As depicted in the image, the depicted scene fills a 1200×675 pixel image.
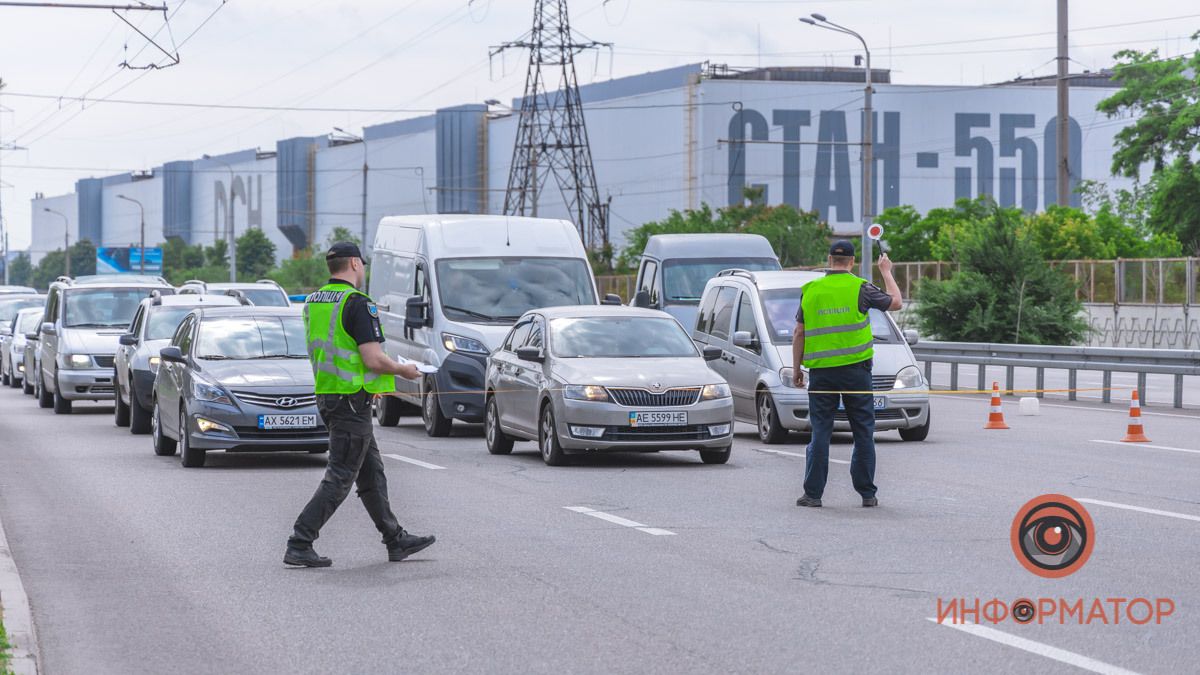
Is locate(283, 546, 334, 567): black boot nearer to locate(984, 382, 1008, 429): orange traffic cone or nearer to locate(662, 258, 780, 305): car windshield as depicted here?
locate(984, 382, 1008, 429): orange traffic cone

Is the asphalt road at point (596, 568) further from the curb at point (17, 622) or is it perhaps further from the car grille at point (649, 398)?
the car grille at point (649, 398)

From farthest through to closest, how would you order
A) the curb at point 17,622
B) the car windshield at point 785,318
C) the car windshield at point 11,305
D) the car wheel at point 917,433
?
the car windshield at point 11,305 → the car windshield at point 785,318 → the car wheel at point 917,433 → the curb at point 17,622

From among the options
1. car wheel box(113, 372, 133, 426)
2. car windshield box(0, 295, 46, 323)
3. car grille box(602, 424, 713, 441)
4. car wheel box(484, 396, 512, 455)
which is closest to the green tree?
car windshield box(0, 295, 46, 323)

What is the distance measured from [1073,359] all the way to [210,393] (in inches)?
585

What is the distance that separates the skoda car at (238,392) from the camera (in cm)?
1642

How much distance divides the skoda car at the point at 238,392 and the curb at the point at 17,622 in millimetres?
6211

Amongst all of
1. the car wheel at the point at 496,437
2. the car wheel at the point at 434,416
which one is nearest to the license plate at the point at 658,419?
the car wheel at the point at 496,437

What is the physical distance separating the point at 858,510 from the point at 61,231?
7335 inches

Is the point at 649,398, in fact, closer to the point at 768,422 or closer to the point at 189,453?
the point at 768,422

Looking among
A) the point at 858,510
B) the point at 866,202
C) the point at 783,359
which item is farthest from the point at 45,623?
the point at 866,202

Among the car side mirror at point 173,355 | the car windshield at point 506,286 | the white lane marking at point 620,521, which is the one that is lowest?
the white lane marking at point 620,521

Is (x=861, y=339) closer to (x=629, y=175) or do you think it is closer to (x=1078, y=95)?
(x=629, y=175)

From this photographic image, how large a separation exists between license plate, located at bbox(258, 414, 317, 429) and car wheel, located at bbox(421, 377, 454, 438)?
456 centimetres

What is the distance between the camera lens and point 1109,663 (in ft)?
23.0
